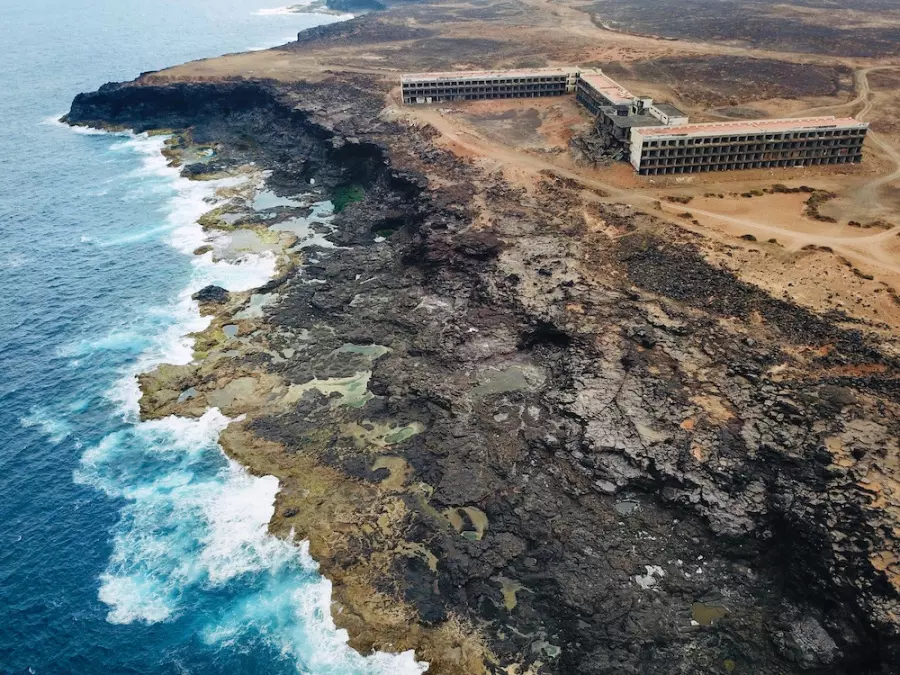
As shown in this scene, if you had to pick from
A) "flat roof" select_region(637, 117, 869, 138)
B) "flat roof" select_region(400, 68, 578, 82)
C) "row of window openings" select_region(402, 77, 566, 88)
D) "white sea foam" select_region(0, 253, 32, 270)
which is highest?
"flat roof" select_region(400, 68, 578, 82)

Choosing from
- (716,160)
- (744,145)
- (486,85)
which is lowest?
(716,160)

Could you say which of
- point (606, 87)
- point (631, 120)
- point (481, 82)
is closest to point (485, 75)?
point (481, 82)

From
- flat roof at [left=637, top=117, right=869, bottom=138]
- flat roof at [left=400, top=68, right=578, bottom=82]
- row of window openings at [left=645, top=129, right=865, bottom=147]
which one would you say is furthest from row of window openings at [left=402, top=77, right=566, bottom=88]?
row of window openings at [left=645, top=129, right=865, bottom=147]

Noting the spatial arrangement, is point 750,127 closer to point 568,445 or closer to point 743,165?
point 743,165

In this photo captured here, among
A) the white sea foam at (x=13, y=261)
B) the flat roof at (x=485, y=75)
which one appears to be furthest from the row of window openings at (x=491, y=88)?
the white sea foam at (x=13, y=261)

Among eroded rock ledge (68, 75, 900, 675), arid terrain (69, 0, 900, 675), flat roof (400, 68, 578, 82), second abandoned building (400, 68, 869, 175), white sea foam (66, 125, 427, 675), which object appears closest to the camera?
eroded rock ledge (68, 75, 900, 675)

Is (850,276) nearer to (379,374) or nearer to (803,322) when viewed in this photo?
(803,322)

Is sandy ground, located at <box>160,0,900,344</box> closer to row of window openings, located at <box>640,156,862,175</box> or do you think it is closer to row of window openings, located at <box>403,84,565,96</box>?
row of window openings, located at <box>640,156,862,175</box>
